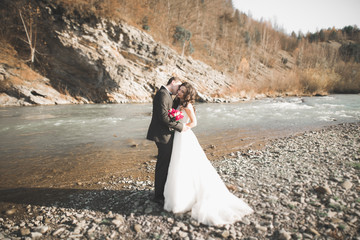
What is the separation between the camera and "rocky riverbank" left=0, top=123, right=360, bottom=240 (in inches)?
147

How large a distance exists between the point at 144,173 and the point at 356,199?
582 cm

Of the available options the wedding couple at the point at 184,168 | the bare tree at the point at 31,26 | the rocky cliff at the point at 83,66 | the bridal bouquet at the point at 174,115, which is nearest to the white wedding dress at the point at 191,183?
the wedding couple at the point at 184,168

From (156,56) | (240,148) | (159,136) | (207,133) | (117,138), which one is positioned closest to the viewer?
(159,136)

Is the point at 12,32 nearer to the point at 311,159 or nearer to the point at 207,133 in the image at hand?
the point at 207,133

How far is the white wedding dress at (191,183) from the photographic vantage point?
4.27 meters

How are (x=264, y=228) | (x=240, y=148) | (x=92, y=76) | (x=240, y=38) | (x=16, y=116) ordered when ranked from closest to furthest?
(x=264, y=228)
(x=240, y=148)
(x=16, y=116)
(x=92, y=76)
(x=240, y=38)

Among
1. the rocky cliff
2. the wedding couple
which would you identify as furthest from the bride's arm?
the rocky cliff

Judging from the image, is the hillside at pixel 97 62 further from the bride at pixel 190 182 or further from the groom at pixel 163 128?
the bride at pixel 190 182

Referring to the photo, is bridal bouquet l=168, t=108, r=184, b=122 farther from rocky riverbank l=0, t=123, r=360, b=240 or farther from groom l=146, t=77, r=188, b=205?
rocky riverbank l=0, t=123, r=360, b=240

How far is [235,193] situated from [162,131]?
260 centimetres

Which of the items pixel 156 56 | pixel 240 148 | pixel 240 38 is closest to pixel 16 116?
pixel 240 148

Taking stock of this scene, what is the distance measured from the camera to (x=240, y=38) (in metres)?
81.7

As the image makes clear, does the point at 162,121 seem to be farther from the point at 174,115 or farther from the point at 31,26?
the point at 31,26

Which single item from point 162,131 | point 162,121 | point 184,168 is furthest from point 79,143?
point 184,168
